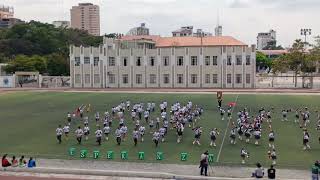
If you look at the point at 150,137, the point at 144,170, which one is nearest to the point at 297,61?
the point at 150,137

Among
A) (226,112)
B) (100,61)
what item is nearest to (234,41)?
(100,61)

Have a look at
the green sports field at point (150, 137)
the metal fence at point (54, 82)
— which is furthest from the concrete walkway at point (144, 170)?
the metal fence at point (54, 82)

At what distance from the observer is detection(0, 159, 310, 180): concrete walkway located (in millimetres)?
24922

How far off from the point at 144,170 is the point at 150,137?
963 cm

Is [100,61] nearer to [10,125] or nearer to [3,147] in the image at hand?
[10,125]

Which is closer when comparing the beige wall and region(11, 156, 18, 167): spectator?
region(11, 156, 18, 167): spectator

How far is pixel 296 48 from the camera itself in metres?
79.0

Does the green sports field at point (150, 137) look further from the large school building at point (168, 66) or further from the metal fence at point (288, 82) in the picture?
the metal fence at point (288, 82)

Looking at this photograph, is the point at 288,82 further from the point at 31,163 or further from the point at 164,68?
the point at 31,163

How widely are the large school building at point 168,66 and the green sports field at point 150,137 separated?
16597 mm

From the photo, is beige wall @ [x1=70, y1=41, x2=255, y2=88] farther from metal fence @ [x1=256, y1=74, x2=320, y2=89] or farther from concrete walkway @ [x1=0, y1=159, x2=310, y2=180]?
concrete walkway @ [x1=0, y1=159, x2=310, y2=180]

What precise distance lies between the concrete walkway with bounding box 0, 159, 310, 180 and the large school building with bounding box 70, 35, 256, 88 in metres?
53.8

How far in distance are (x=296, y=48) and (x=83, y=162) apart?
58575mm

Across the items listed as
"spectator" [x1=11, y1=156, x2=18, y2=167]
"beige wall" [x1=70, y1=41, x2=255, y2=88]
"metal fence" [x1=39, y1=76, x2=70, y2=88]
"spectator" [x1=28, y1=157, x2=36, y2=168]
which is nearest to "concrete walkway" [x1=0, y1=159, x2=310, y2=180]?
"spectator" [x1=28, y1=157, x2=36, y2=168]
